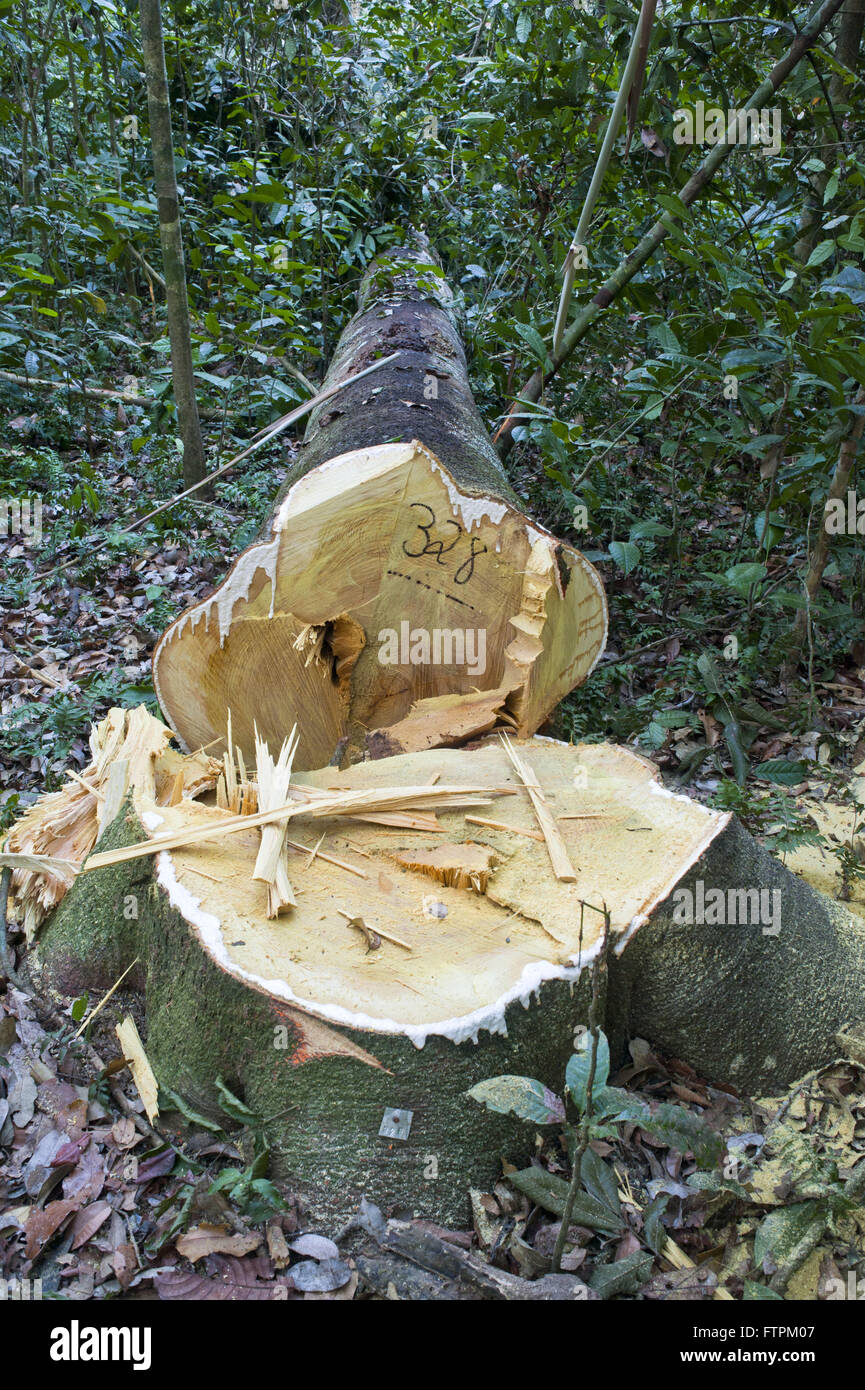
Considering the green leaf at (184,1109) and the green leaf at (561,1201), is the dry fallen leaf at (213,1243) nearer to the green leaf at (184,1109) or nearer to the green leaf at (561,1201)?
the green leaf at (184,1109)

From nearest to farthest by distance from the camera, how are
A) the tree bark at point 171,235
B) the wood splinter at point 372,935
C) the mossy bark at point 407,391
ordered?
the wood splinter at point 372,935, the mossy bark at point 407,391, the tree bark at point 171,235

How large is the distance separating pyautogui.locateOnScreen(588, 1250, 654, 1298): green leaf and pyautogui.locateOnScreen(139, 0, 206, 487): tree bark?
161 inches

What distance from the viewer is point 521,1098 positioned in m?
1.53

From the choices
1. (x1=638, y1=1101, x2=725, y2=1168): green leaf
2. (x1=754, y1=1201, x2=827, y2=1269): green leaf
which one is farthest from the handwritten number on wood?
(x1=754, y1=1201, x2=827, y2=1269): green leaf

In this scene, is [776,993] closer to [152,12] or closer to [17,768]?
[17,768]

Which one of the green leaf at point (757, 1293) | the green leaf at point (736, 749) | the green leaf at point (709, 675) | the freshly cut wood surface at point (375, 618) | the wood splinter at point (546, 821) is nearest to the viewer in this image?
the green leaf at point (757, 1293)

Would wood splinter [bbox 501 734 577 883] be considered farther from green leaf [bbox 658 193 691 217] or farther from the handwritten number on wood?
green leaf [bbox 658 193 691 217]

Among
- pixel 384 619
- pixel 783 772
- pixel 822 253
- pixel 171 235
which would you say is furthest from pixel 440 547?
pixel 171 235

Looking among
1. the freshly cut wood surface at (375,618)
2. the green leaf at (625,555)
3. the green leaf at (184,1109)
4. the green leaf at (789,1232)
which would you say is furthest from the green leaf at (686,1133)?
the green leaf at (625,555)

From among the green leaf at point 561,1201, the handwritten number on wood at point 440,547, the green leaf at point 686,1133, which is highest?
the handwritten number on wood at point 440,547

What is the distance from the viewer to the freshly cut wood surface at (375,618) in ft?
8.38

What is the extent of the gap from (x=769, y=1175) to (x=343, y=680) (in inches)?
66.5

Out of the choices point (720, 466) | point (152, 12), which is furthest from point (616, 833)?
point (152, 12)

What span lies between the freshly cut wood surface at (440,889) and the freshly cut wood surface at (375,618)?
0.41 meters
